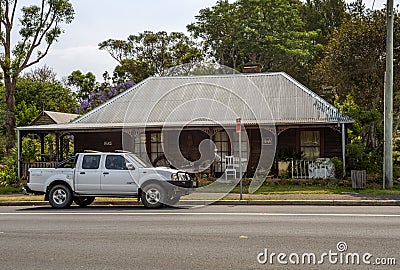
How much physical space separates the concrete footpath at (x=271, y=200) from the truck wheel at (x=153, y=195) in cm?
151

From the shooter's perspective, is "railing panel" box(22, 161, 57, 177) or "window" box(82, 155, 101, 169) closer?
"window" box(82, 155, 101, 169)

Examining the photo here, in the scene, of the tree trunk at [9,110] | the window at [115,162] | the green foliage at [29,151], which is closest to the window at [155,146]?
the green foliage at [29,151]

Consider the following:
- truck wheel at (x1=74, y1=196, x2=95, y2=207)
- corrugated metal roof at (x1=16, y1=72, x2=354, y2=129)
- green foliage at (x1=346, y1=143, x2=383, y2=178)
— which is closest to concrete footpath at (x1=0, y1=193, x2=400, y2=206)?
truck wheel at (x1=74, y1=196, x2=95, y2=207)

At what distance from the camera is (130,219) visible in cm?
1395

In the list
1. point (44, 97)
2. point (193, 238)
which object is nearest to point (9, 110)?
point (44, 97)

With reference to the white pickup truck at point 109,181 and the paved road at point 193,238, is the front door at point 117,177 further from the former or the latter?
the paved road at point 193,238

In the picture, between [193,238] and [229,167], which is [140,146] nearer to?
[229,167]

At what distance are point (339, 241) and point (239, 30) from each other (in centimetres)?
3984

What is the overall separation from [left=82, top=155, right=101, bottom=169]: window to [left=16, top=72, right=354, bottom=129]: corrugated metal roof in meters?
8.09

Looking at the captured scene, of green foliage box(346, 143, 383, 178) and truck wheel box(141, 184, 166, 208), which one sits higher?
green foliage box(346, 143, 383, 178)

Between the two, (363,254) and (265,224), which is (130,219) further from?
(363,254)

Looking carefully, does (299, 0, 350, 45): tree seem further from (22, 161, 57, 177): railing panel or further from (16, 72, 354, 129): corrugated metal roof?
(22, 161, 57, 177): railing panel

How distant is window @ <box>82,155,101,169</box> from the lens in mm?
17156

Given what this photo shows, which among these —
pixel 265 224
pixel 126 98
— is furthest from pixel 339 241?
pixel 126 98
